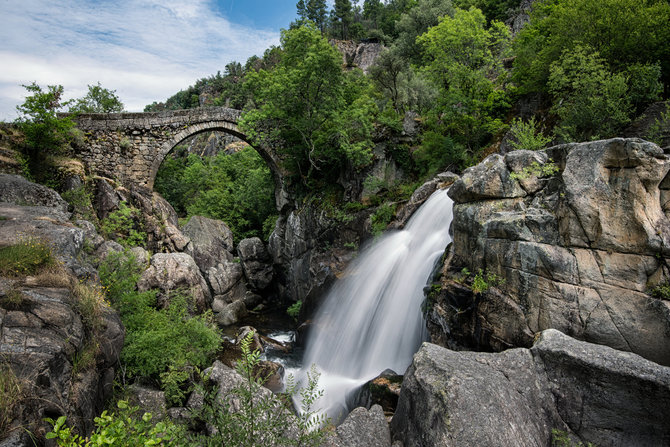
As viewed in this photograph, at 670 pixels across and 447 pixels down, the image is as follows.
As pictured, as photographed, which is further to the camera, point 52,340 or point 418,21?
point 418,21

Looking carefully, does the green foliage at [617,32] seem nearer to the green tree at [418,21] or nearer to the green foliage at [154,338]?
the green foliage at [154,338]

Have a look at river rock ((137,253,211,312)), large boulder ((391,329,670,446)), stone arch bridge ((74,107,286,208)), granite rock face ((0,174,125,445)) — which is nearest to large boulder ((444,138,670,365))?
large boulder ((391,329,670,446))

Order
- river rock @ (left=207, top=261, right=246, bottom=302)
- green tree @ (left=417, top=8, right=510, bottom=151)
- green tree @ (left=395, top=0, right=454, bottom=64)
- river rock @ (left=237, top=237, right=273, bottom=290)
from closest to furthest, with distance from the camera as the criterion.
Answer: green tree @ (left=417, top=8, right=510, bottom=151) < river rock @ (left=207, top=261, right=246, bottom=302) < river rock @ (left=237, top=237, right=273, bottom=290) < green tree @ (left=395, top=0, right=454, bottom=64)

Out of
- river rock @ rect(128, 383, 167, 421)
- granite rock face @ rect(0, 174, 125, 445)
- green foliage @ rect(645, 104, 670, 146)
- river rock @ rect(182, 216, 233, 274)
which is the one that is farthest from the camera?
river rock @ rect(182, 216, 233, 274)

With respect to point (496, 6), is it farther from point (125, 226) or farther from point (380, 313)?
point (125, 226)

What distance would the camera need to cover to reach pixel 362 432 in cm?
479

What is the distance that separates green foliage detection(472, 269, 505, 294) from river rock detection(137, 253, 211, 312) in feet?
32.6

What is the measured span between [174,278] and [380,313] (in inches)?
333

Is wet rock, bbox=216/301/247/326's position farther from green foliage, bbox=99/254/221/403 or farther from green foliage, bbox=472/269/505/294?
green foliage, bbox=472/269/505/294

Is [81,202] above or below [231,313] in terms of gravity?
above

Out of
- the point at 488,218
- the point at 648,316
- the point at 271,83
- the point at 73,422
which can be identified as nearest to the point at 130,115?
the point at 271,83

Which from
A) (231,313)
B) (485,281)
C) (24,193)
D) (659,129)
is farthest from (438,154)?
(24,193)

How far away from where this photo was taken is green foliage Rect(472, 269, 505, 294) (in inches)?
276

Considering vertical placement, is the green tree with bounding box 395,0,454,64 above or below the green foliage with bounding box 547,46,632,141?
above
